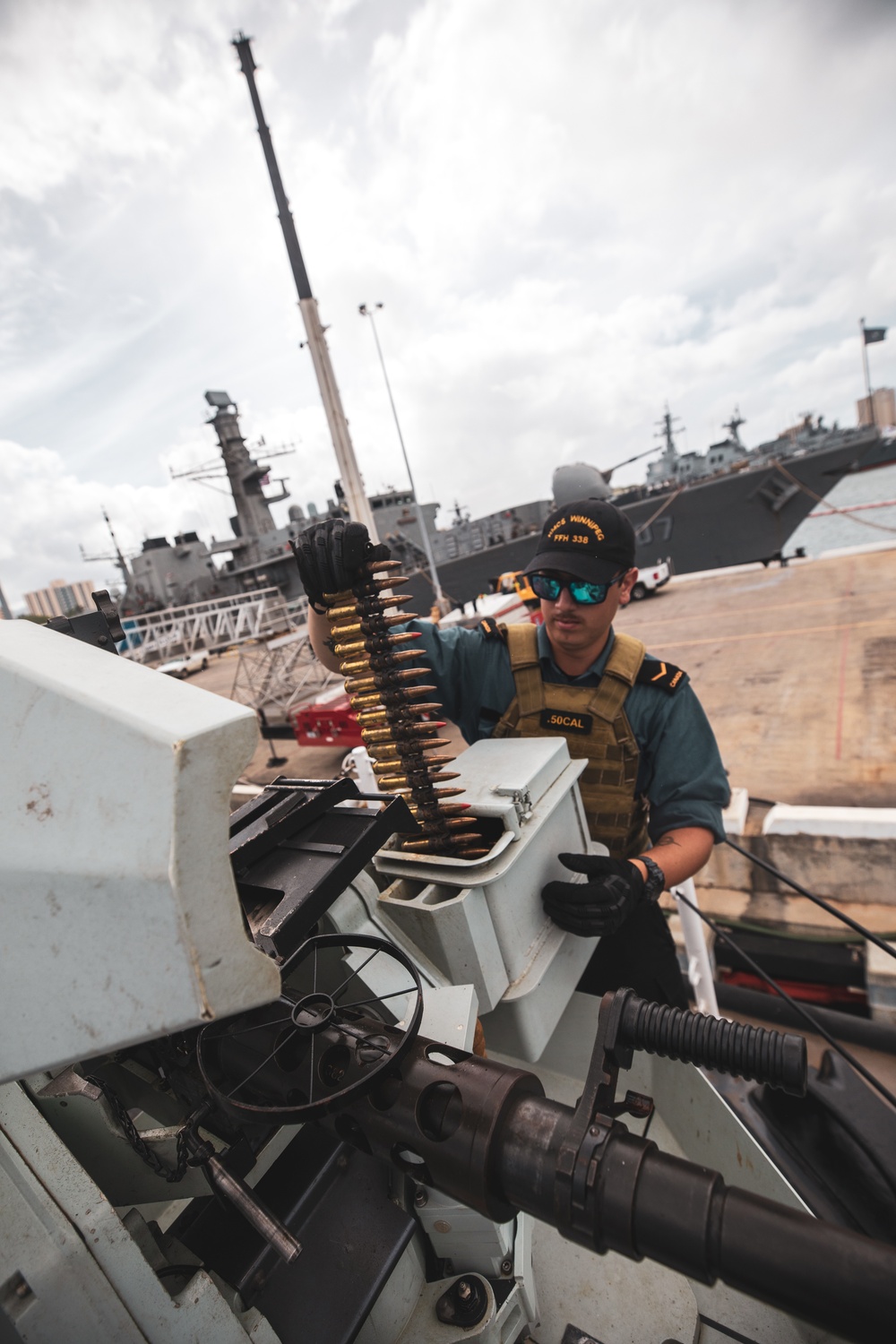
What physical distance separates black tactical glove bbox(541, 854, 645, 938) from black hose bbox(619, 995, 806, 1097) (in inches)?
19.2

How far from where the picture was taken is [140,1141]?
3.65 feet

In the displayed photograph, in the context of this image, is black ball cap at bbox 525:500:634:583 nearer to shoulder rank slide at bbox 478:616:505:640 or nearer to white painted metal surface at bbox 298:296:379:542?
shoulder rank slide at bbox 478:616:505:640

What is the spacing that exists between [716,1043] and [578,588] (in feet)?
5.08

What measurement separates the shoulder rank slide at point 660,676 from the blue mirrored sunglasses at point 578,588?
1.04ft

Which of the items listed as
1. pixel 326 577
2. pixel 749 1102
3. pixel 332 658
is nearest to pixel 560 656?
pixel 332 658

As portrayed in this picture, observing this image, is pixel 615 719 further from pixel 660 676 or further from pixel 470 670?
pixel 470 670

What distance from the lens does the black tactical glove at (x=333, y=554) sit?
5.75ft

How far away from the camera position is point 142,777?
2.17ft

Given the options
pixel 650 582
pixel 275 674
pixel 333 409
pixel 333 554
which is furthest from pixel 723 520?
pixel 333 554

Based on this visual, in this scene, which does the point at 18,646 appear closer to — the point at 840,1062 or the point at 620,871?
the point at 620,871

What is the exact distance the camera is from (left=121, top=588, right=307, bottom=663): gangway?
26.4 m

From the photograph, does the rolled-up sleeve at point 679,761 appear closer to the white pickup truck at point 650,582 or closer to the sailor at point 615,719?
the sailor at point 615,719

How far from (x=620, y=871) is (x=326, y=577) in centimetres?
119

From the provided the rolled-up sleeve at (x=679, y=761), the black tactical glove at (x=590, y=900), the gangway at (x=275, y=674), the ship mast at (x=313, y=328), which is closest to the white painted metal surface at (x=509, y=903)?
the black tactical glove at (x=590, y=900)
